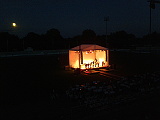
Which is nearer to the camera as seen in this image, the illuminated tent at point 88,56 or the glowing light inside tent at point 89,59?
the illuminated tent at point 88,56

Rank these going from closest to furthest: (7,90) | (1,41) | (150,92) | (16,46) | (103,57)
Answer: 1. (150,92)
2. (7,90)
3. (103,57)
4. (1,41)
5. (16,46)

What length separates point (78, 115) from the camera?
5.53 m

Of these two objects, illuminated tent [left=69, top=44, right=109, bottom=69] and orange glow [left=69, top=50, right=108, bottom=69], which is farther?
orange glow [left=69, top=50, right=108, bottom=69]

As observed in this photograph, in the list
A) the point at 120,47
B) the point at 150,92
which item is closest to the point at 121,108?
the point at 150,92

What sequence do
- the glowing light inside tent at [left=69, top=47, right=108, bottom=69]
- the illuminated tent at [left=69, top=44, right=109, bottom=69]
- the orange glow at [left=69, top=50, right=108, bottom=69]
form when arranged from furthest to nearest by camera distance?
1. the orange glow at [left=69, top=50, right=108, bottom=69]
2. the glowing light inside tent at [left=69, top=47, right=108, bottom=69]
3. the illuminated tent at [left=69, top=44, right=109, bottom=69]

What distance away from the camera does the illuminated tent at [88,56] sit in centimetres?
1642

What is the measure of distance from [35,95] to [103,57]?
11368 millimetres

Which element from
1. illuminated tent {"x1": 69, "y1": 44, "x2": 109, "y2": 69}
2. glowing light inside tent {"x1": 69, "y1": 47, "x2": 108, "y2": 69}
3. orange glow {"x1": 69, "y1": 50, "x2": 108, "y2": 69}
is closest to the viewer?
illuminated tent {"x1": 69, "y1": 44, "x2": 109, "y2": 69}

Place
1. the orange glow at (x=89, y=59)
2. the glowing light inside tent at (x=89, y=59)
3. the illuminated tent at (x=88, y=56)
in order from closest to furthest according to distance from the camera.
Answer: the illuminated tent at (x=88, y=56) → the glowing light inside tent at (x=89, y=59) → the orange glow at (x=89, y=59)

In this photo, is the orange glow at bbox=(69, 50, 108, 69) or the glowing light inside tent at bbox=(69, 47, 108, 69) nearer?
the glowing light inside tent at bbox=(69, 47, 108, 69)

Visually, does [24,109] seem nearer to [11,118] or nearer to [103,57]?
[11,118]

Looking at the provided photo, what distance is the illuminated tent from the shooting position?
16.4 meters

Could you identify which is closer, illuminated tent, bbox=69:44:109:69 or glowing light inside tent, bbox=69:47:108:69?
illuminated tent, bbox=69:44:109:69

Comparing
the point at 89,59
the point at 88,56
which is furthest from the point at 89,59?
the point at 88,56
